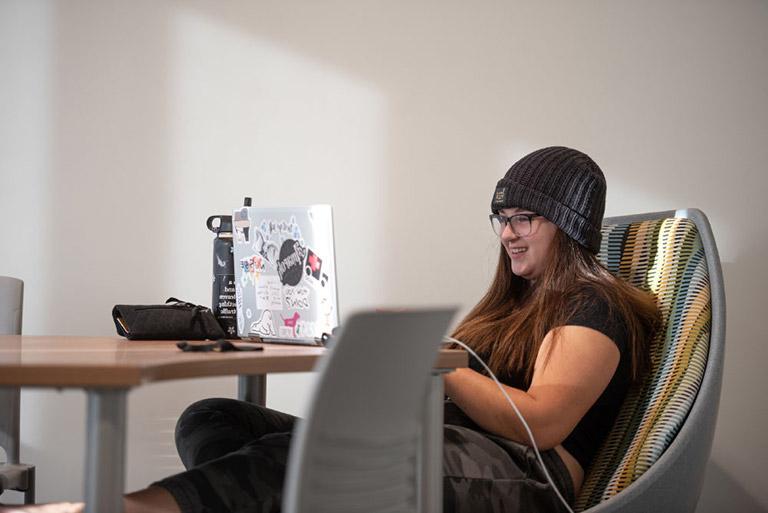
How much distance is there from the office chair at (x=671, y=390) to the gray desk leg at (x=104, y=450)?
0.87 m

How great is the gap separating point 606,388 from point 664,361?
4.9 inches

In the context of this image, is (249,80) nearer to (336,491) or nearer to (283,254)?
(283,254)

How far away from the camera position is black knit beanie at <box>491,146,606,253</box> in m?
1.68

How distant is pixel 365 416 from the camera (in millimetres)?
905

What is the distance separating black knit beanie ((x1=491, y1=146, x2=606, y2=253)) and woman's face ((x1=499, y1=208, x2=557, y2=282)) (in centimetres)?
3

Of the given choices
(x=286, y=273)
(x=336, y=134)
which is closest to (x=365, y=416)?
(x=286, y=273)

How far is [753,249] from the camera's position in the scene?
2461 mm

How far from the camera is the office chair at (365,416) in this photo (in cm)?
83

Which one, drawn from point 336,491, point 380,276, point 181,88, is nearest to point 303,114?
point 181,88

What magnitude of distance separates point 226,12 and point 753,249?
70.4 inches

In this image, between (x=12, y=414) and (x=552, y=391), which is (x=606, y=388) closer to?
(x=552, y=391)

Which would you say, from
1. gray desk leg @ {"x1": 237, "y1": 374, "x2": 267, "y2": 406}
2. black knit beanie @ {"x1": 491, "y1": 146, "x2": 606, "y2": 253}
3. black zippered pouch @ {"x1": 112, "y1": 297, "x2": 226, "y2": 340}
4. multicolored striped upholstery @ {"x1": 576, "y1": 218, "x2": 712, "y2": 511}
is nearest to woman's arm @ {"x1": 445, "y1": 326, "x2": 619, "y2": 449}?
multicolored striped upholstery @ {"x1": 576, "y1": 218, "x2": 712, "y2": 511}

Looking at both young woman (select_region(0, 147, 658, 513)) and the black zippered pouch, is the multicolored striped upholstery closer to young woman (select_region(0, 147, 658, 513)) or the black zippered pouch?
young woman (select_region(0, 147, 658, 513))

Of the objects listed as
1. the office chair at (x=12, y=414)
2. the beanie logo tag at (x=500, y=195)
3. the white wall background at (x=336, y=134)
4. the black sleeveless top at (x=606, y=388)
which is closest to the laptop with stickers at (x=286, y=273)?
the black sleeveless top at (x=606, y=388)
